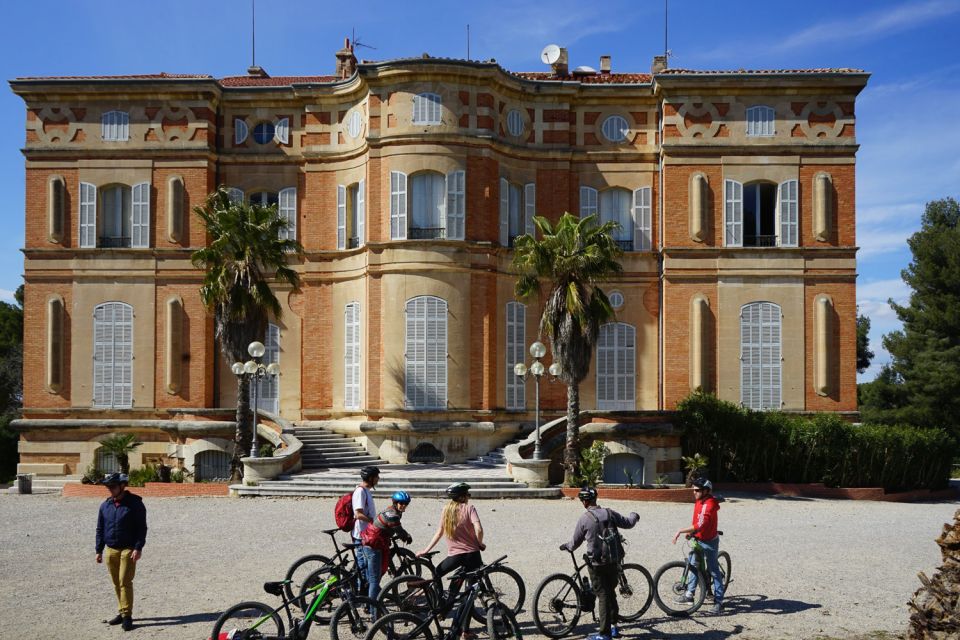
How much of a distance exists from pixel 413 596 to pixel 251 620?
1.80 m

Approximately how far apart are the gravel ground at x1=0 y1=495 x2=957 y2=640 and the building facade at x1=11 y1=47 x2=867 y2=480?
6166 millimetres

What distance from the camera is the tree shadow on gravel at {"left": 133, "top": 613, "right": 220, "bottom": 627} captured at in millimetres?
10461

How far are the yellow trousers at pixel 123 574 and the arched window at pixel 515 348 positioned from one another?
17759 mm

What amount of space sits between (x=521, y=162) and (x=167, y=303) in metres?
11.1

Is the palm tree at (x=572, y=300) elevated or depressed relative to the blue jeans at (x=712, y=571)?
elevated

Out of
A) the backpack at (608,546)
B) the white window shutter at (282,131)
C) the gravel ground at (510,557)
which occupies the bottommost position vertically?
the gravel ground at (510,557)

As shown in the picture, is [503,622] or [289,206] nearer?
[503,622]

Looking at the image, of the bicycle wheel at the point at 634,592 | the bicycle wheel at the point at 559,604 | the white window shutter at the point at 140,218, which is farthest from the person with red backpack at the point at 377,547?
the white window shutter at the point at 140,218

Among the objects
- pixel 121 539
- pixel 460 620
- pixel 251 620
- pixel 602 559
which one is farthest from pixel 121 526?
pixel 602 559

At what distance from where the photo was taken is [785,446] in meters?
24.9

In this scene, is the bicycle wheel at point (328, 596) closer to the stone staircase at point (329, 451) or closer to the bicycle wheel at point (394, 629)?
the bicycle wheel at point (394, 629)

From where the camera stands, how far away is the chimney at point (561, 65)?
30256 millimetres

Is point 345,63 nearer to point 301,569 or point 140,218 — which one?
point 140,218

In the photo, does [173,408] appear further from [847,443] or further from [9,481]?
[847,443]
